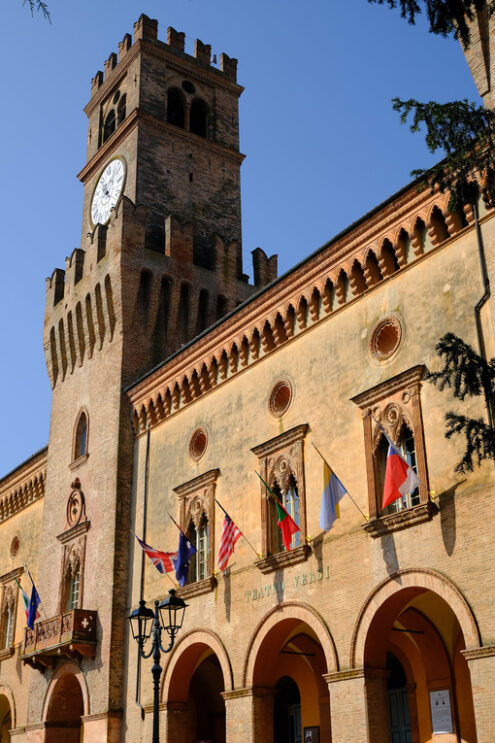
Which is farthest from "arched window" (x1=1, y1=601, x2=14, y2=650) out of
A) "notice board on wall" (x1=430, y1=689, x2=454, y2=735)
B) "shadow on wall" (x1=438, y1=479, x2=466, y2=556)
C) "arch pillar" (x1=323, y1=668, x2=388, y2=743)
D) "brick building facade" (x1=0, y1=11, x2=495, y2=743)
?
"shadow on wall" (x1=438, y1=479, x2=466, y2=556)

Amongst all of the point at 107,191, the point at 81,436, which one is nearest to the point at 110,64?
the point at 107,191

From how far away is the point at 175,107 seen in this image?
115 feet

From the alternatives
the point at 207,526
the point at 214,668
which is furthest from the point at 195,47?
the point at 214,668

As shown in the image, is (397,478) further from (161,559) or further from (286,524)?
(161,559)

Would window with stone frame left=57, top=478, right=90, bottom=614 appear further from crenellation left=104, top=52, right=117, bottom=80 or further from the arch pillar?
crenellation left=104, top=52, right=117, bottom=80

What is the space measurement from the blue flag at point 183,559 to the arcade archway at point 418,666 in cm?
527

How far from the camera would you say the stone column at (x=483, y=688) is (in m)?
14.8

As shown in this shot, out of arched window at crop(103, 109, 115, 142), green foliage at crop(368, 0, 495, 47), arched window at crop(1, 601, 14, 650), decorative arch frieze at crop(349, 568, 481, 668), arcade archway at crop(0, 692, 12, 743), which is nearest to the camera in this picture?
green foliage at crop(368, 0, 495, 47)

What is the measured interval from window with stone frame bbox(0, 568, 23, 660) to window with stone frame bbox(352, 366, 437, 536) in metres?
18.5

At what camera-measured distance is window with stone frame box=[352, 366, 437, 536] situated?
17314 millimetres

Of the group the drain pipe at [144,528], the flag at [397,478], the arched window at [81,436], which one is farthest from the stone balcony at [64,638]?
the flag at [397,478]

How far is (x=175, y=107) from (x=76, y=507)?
15.6 meters

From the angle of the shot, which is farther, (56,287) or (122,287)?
(56,287)

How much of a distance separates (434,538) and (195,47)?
25842mm
